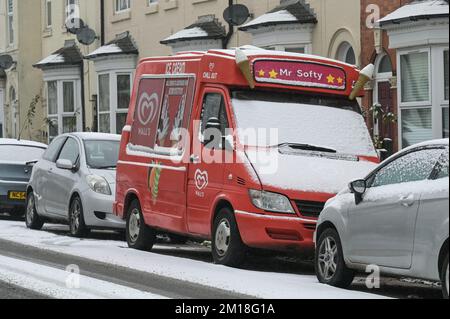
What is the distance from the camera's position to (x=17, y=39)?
1629 inches

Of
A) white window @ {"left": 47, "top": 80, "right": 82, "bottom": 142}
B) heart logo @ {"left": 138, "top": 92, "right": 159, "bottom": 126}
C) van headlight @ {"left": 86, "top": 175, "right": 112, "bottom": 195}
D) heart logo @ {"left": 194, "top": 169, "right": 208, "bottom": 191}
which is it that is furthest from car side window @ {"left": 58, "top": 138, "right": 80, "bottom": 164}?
white window @ {"left": 47, "top": 80, "right": 82, "bottom": 142}

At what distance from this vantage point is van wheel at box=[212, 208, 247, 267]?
46.1ft

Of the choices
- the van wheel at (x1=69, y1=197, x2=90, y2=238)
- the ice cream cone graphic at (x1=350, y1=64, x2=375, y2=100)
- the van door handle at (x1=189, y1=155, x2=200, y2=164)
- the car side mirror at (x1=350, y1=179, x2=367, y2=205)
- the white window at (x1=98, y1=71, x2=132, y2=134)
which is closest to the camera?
the car side mirror at (x1=350, y1=179, x2=367, y2=205)

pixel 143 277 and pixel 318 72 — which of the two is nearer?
pixel 143 277

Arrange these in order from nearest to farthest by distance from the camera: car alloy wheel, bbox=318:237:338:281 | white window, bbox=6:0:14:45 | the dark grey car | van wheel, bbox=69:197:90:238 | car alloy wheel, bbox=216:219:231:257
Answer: car alloy wheel, bbox=318:237:338:281 < car alloy wheel, bbox=216:219:231:257 < van wheel, bbox=69:197:90:238 < the dark grey car < white window, bbox=6:0:14:45

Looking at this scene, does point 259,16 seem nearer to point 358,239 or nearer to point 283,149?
point 283,149

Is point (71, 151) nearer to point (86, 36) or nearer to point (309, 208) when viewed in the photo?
point (309, 208)

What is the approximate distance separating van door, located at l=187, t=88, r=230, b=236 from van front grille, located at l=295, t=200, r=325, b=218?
1.08 meters

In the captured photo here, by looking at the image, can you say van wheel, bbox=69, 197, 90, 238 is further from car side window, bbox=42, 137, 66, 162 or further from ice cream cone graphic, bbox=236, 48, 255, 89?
ice cream cone graphic, bbox=236, 48, 255, 89

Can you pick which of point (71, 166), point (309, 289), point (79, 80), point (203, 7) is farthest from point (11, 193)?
point (79, 80)

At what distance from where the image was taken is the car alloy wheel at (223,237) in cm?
1423

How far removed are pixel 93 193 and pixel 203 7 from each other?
12.1 meters

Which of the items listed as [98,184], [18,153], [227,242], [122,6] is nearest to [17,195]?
[18,153]

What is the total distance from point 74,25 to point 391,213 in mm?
25962
